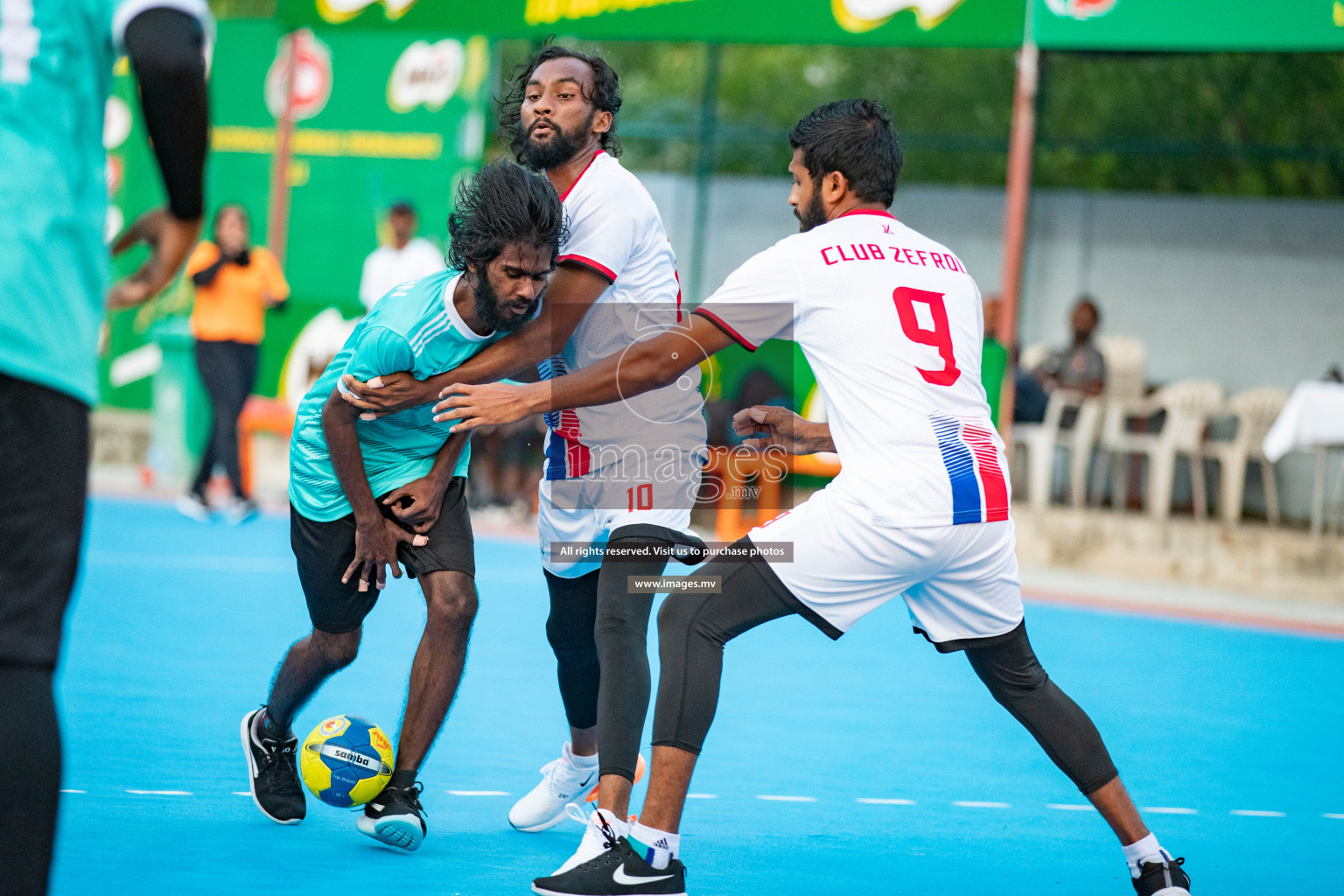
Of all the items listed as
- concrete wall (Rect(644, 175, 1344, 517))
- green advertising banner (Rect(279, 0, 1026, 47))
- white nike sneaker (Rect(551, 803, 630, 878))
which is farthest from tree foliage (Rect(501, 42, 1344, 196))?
white nike sneaker (Rect(551, 803, 630, 878))

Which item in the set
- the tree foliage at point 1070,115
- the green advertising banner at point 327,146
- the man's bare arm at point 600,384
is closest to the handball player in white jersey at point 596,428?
the man's bare arm at point 600,384

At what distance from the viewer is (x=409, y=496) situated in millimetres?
4023

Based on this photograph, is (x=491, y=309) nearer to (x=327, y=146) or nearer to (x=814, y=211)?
(x=814, y=211)

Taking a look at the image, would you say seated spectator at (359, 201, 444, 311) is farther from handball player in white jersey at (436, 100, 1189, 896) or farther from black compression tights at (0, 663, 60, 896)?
black compression tights at (0, 663, 60, 896)

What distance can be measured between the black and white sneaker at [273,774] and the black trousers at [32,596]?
1.73 metres

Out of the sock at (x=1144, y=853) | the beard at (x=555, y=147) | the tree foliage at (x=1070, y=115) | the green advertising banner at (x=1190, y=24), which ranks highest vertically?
the tree foliage at (x=1070, y=115)

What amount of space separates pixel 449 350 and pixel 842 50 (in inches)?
986

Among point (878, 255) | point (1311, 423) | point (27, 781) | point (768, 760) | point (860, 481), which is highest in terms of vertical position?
point (878, 255)

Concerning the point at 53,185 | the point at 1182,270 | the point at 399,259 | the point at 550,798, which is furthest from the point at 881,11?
the point at 53,185

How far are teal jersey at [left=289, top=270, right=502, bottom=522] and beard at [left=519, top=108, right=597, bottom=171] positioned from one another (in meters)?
0.44

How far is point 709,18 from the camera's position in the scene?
1191 centimetres

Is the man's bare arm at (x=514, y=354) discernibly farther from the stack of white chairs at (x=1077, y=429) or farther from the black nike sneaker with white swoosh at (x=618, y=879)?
the stack of white chairs at (x=1077, y=429)

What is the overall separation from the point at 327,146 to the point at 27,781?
14.2 metres

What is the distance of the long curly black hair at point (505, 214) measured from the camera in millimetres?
3662
